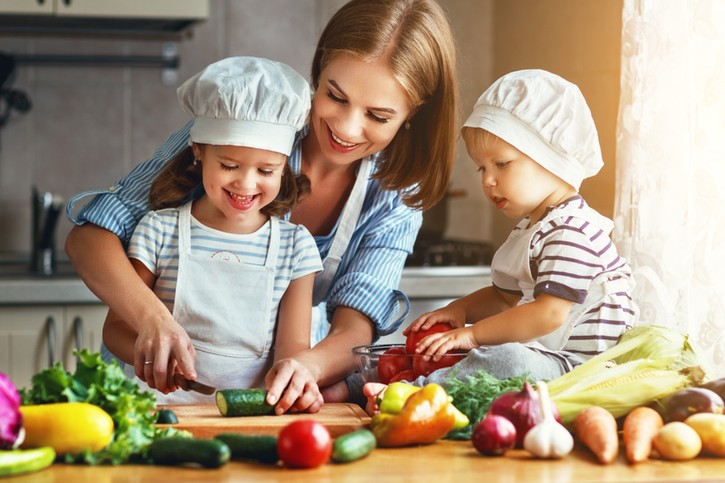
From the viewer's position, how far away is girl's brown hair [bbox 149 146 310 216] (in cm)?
154

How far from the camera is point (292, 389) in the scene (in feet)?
4.04

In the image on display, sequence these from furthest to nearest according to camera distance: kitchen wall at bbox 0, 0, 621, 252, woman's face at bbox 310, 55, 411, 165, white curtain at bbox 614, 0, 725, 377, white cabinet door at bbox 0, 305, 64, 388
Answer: kitchen wall at bbox 0, 0, 621, 252 → white cabinet door at bbox 0, 305, 64, 388 → white curtain at bbox 614, 0, 725, 377 → woman's face at bbox 310, 55, 411, 165

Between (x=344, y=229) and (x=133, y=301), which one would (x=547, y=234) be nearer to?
(x=344, y=229)

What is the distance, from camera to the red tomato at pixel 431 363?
1.24 meters

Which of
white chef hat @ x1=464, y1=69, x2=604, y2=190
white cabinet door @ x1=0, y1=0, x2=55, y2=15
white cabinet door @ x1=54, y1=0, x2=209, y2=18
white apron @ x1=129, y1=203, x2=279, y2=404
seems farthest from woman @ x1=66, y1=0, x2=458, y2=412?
white cabinet door @ x1=0, y1=0, x2=55, y2=15

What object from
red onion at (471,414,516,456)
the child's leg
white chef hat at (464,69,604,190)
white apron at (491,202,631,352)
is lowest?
red onion at (471,414,516,456)

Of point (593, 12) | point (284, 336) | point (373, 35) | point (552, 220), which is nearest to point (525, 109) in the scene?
point (552, 220)

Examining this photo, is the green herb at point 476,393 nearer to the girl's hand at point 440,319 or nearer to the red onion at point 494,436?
the red onion at point 494,436

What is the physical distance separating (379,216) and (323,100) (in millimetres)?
286

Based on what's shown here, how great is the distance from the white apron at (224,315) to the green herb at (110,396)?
0.45 meters

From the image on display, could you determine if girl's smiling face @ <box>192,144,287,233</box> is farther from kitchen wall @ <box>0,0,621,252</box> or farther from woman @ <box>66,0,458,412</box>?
kitchen wall @ <box>0,0,621,252</box>

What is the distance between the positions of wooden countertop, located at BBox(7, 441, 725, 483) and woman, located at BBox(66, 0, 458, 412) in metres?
0.29

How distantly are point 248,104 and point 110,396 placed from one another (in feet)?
1.83

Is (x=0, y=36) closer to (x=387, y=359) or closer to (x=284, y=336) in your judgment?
(x=284, y=336)
